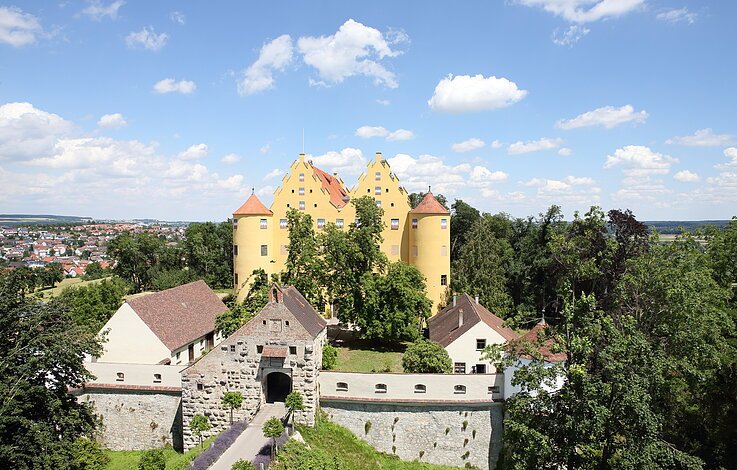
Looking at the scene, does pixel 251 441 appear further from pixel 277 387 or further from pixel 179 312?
pixel 179 312

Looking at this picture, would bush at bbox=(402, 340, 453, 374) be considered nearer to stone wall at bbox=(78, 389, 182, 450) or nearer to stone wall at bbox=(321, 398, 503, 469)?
stone wall at bbox=(321, 398, 503, 469)

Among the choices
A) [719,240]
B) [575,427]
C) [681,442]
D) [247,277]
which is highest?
[719,240]

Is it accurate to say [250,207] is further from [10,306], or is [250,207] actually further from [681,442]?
[681,442]

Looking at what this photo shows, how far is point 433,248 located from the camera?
4509cm

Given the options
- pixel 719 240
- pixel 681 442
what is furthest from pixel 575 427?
pixel 719 240

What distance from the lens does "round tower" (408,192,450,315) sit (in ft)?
148

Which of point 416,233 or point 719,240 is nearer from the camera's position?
point 719,240

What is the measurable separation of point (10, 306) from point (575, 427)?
26022mm

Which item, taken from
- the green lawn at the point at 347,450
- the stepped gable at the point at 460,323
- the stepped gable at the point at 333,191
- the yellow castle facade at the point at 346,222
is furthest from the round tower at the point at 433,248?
the green lawn at the point at 347,450

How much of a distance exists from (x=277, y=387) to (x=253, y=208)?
22038 millimetres

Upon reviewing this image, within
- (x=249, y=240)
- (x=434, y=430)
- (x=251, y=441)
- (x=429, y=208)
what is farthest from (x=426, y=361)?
(x=249, y=240)

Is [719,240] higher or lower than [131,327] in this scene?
higher

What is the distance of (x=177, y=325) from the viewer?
1330 inches

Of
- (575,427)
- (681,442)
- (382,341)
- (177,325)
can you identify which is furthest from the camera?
(382,341)
